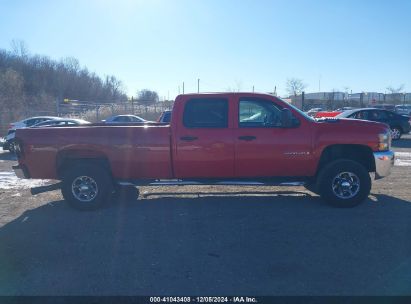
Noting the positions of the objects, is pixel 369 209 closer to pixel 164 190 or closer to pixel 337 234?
pixel 337 234

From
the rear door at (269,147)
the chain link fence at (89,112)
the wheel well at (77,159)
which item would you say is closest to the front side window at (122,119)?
the chain link fence at (89,112)

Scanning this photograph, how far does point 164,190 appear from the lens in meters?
7.85

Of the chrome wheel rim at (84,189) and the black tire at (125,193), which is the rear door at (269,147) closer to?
the black tire at (125,193)

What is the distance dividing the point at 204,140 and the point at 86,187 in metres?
2.26

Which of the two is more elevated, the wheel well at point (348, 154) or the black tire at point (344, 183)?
the wheel well at point (348, 154)

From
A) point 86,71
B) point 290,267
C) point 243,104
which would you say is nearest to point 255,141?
point 243,104

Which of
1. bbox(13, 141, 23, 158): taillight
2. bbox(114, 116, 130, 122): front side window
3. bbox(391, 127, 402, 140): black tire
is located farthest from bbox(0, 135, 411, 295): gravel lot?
bbox(114, 116, 130, 122): front side window

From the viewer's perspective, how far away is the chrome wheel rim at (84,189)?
6.34 metres

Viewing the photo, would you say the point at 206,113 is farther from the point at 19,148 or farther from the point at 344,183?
the point at 19,148

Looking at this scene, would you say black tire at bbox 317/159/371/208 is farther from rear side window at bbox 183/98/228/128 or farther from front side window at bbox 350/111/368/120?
front side window at bbox 350/111/368/120

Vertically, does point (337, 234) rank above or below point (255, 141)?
below

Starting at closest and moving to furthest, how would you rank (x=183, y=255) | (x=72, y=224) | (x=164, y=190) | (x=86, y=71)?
1. (x=183, y=255)
2. (x=72, y=224)
3. (x=164, y=190)
4. (x=86, y=71)

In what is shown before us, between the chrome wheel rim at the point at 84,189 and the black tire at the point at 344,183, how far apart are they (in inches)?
156

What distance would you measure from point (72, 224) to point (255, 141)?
10.7 feet
